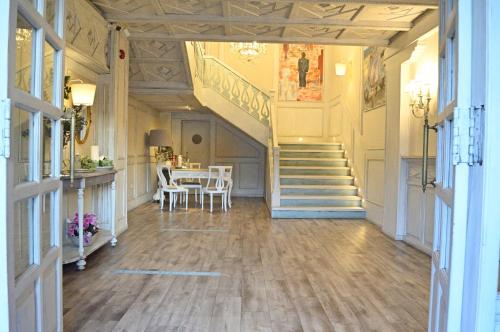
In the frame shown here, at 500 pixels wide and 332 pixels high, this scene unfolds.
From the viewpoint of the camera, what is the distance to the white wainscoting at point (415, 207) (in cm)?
508

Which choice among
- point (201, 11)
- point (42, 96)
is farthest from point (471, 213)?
point (201, 11)

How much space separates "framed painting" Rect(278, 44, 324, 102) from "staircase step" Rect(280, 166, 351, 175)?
117 inches

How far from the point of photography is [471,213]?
1128 millimetres

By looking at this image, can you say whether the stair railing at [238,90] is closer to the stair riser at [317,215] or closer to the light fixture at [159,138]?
the light fixture at [159,138]

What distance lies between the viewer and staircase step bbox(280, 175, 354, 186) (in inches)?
340

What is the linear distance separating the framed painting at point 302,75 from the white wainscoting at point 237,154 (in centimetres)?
170

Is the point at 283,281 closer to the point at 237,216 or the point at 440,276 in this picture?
the point at 440,276

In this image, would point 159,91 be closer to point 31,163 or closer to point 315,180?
point 315,180

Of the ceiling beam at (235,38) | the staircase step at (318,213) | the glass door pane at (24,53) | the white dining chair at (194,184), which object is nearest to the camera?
the glass door pane at (24,53)

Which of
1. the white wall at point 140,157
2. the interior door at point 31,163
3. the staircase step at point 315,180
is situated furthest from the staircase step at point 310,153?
the interior door at point 31,163

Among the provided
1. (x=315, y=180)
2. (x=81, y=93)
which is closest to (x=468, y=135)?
(x=81, y=93)

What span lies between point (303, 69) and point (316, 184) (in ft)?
13.0

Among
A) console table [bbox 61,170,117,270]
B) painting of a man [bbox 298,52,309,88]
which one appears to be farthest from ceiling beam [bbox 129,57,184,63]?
painting of a man [bbox 298,52,309,88]

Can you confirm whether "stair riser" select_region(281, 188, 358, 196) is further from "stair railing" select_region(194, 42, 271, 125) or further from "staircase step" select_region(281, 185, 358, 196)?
"stair railing" select_region(194, 42, 271, 125)
